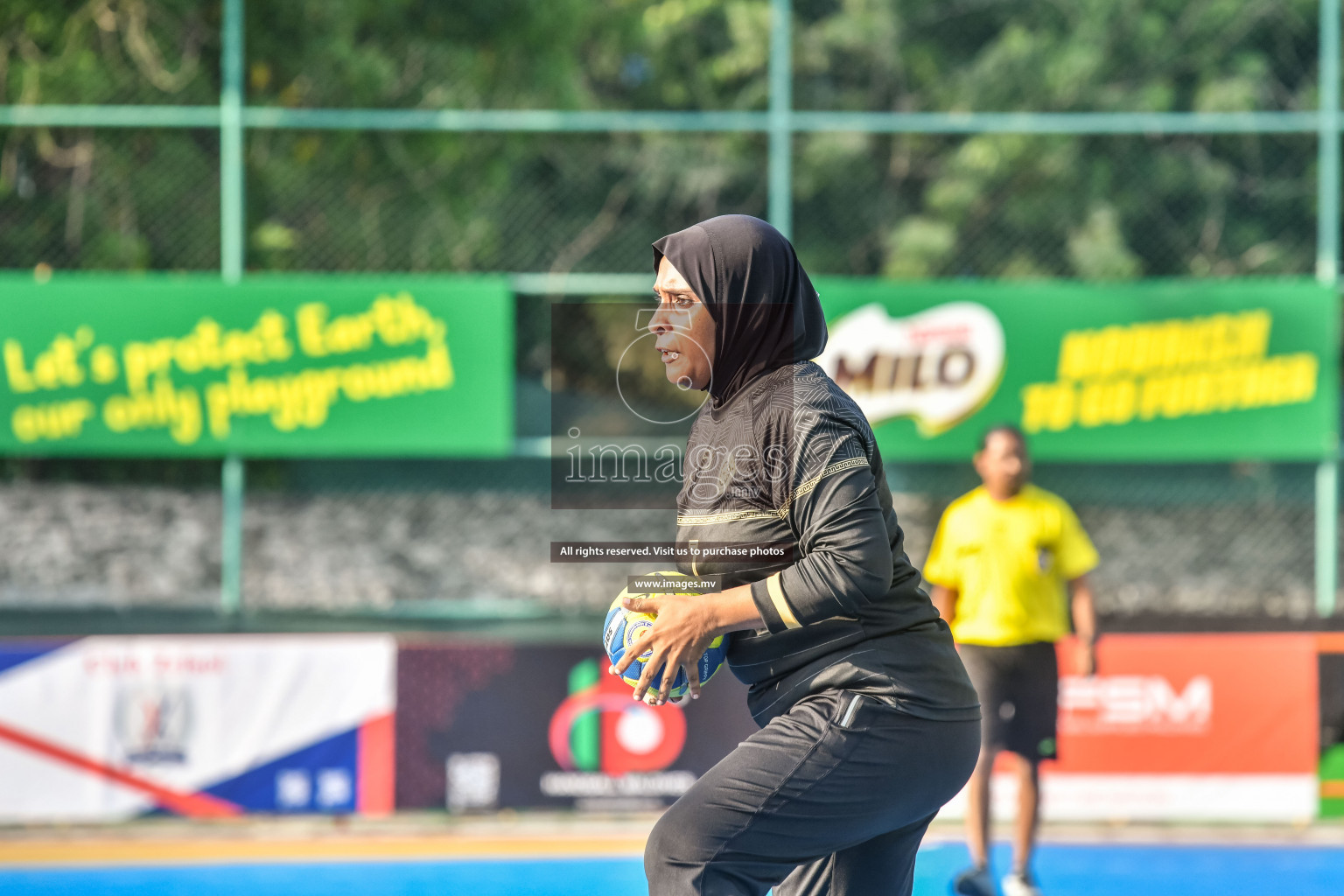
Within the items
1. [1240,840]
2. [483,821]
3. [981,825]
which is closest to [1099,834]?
[1240,840]

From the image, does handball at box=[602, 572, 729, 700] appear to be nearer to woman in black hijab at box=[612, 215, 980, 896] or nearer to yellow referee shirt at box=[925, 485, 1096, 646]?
woman in black hijab at box=[612, 215, 980, 896]

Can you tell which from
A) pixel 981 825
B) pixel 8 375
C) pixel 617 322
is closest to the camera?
pixel 981 825

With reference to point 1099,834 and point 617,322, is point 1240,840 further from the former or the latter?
point 617,322

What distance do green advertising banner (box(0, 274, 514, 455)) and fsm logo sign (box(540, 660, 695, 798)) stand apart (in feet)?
7.00

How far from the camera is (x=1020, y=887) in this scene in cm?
580

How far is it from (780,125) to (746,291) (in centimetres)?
665

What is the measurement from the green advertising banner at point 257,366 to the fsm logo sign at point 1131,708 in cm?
364

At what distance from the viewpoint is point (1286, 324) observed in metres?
8.78

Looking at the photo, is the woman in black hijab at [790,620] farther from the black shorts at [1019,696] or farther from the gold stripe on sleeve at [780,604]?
the black shorts at [1019,696]

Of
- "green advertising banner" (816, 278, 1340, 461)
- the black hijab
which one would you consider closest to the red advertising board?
"green advertising banner" (816, 278, 1340, 461)

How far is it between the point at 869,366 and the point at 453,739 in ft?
11.1

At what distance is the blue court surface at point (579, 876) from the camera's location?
6.04 m

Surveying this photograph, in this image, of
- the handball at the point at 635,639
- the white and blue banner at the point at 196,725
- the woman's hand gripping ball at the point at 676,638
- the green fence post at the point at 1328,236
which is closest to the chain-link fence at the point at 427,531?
the green fence post at the point at 1328,236

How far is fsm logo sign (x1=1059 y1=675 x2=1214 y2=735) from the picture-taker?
7.12 meters
